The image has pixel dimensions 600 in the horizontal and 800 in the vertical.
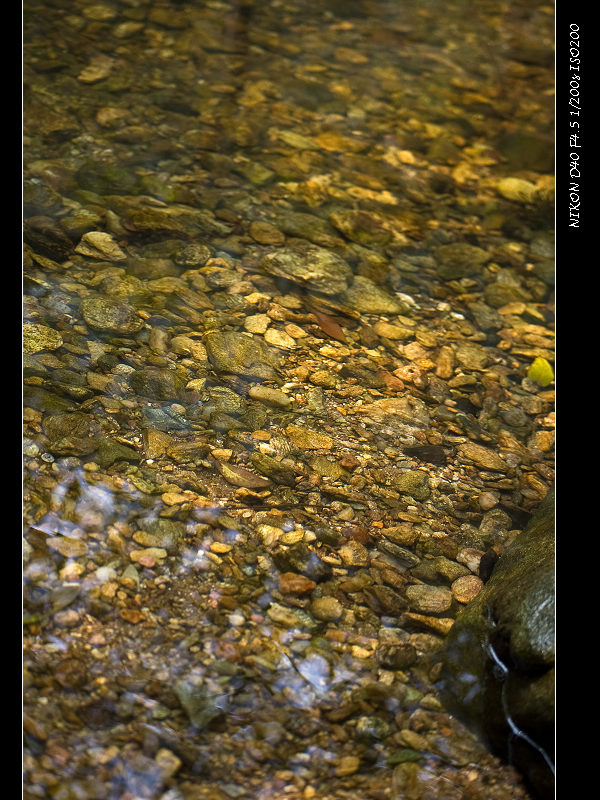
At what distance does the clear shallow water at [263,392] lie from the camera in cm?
177

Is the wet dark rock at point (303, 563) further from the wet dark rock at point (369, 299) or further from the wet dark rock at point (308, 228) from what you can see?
the wet dark rock at point (308, 228)

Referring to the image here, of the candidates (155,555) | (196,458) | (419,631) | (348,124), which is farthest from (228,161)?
(419,631)

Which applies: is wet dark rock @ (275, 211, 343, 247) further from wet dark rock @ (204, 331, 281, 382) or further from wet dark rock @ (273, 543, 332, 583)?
wet dark rock @ (273, 543, 332, 583)

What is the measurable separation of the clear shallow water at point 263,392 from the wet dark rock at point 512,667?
0.16 ft

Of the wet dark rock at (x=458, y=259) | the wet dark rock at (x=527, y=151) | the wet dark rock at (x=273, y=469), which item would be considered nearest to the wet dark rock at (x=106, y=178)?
the wet dark rock at (x=458, y=259)

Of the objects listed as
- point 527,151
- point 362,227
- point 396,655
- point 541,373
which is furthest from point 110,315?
point 527,151

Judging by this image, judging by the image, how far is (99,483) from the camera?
2186 mm

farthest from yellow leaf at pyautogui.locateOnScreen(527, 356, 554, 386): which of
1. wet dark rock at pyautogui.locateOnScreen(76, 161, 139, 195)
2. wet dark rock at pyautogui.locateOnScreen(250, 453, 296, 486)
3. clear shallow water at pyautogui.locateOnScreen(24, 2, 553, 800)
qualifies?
wet dark rock at pyautogui.locateOnScreen(76, 161, 139, 195)

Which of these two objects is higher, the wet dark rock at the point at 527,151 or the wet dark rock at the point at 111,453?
the wet dark rock at the point at 527,151

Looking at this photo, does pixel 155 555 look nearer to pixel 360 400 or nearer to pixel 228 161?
pixel 360 400

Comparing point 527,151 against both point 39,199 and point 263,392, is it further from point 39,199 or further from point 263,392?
point 39,199

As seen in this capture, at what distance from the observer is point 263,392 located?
8.52 feet

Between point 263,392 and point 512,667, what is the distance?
3.86 ft

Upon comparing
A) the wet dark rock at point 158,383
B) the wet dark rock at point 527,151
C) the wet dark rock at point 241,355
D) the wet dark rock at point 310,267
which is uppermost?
the wet dark rock at point 527,151
